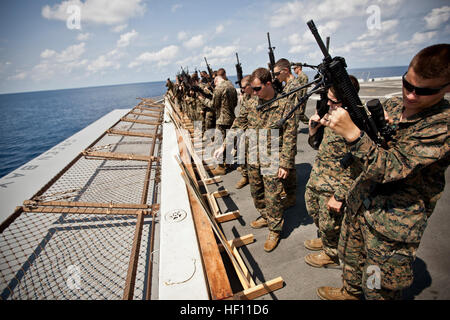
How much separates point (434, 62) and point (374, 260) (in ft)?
4.61

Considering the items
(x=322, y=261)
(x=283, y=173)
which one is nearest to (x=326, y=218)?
(x=322, y=261)

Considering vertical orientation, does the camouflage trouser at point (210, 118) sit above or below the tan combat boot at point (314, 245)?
above

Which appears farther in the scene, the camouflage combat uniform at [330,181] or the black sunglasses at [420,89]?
the camouflage combat uniform at [330,181]

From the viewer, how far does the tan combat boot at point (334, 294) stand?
2084 mm

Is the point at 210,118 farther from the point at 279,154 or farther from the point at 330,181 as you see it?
the point at 330,181

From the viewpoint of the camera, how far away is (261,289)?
224cm

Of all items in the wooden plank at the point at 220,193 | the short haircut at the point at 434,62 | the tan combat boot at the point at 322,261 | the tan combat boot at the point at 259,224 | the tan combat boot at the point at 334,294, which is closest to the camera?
the short haircut at the point at 434,62

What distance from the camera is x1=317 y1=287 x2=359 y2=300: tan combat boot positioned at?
2084mm

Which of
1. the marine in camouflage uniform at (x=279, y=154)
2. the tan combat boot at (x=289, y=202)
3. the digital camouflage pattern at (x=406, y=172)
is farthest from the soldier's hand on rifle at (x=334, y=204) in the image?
the tan combat boot at (x=289, y=202)

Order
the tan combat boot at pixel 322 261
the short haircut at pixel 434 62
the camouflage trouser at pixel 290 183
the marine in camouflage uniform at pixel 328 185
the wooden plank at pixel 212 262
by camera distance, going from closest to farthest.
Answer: the short haircut at pixel 434 62, the wooden plank at pixel 212 262, the marine in camouflage uniform at pixel 328 185, the tan combat boot at pixel 322 261, the camouflage trouser at pixel 290 183

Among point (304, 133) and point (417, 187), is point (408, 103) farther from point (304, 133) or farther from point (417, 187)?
point (304, 133)

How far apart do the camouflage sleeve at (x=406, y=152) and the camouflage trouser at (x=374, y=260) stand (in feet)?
→ 1.77

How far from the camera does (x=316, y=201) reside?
259 centimetres

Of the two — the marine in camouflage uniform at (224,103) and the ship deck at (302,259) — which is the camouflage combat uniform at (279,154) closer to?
the ship deck at (302,259)
